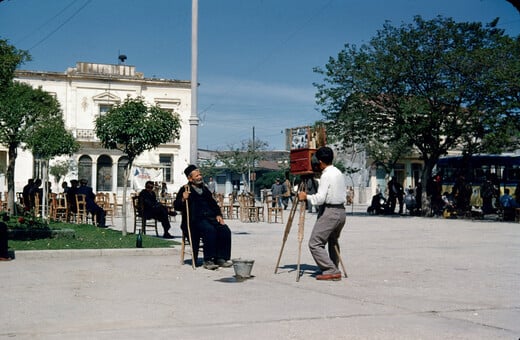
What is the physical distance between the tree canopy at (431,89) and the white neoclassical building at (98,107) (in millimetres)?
25793

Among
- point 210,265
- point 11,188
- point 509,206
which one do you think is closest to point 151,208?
point 210,265

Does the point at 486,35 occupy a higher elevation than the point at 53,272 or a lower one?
higher

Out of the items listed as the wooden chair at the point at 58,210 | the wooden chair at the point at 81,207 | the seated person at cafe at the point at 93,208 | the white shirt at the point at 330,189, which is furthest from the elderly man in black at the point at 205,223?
the wooden chair at the point at 58,210

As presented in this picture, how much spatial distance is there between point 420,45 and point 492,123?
447 centimetres

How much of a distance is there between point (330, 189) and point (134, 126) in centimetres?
815

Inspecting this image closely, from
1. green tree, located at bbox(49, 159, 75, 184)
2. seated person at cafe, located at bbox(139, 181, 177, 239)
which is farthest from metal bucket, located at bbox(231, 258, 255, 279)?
green tree, located at bbox(49, 159, 75, 184)

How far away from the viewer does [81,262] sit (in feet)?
37.7

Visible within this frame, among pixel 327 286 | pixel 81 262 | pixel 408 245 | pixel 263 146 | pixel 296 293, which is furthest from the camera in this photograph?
pixel 263 146

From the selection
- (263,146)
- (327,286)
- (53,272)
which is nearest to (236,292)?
(327,286)

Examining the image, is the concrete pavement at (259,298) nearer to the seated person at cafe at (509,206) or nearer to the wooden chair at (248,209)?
the wooden chair at (248,209)

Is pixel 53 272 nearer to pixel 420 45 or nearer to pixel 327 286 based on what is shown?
pixel 327 286

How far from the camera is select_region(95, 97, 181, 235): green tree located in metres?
16.3

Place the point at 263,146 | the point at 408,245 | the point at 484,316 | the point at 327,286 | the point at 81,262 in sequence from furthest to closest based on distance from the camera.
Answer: the point at 263,146 < the point at 408,245 < the point at 81,262 < the point at 327,286 < the point at 484,316

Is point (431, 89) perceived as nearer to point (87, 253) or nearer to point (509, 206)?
point (509, 206)
